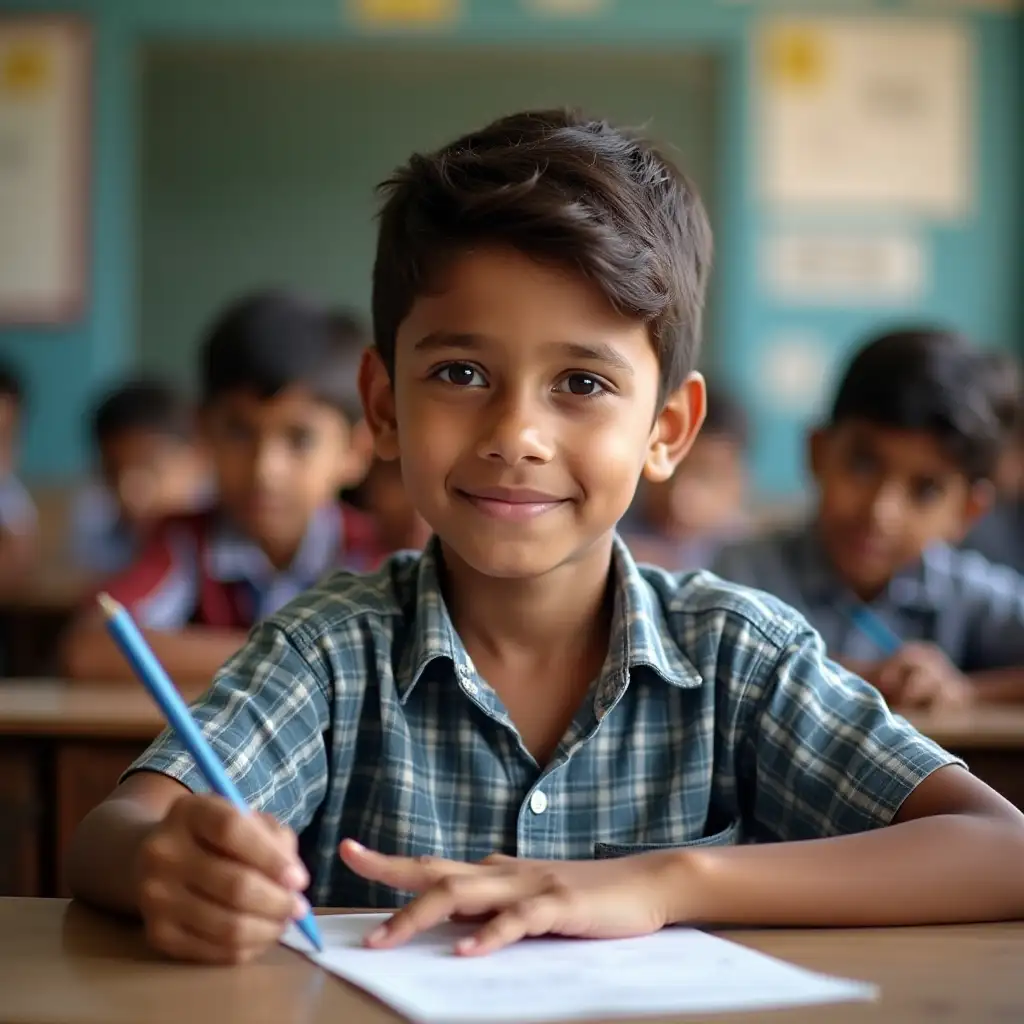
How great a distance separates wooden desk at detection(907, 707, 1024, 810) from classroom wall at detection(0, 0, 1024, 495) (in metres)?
3.57

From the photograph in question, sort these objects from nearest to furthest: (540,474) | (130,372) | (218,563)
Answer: (540,474) → (218,563) → (130,372)

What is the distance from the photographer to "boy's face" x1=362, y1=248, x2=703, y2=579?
1.10m

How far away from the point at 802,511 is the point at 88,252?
2681mm

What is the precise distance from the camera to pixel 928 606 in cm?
236

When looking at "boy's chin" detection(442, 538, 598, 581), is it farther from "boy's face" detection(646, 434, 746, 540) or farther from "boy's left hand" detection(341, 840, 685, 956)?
"boy's face" detection(646, 434, 746, 540)

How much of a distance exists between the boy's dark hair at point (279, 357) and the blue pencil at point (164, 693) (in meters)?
1.81

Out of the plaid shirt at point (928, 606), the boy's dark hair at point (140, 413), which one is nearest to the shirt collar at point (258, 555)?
the plaid shirt at point (928, 606)

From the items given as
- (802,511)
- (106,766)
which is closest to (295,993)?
(106,766)

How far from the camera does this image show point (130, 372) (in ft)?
17.1

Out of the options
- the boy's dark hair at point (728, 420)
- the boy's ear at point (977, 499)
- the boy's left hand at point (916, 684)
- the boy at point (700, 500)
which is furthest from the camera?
the boy's dark hair at point (728, 420)

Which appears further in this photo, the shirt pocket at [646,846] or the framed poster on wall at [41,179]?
the framed poster on wall at [41,179]

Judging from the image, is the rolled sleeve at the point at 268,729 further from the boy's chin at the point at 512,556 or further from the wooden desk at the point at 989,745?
the wooden desk at the point at 989,745

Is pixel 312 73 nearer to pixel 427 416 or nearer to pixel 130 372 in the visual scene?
pixel 130 372

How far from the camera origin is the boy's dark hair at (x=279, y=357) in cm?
258
